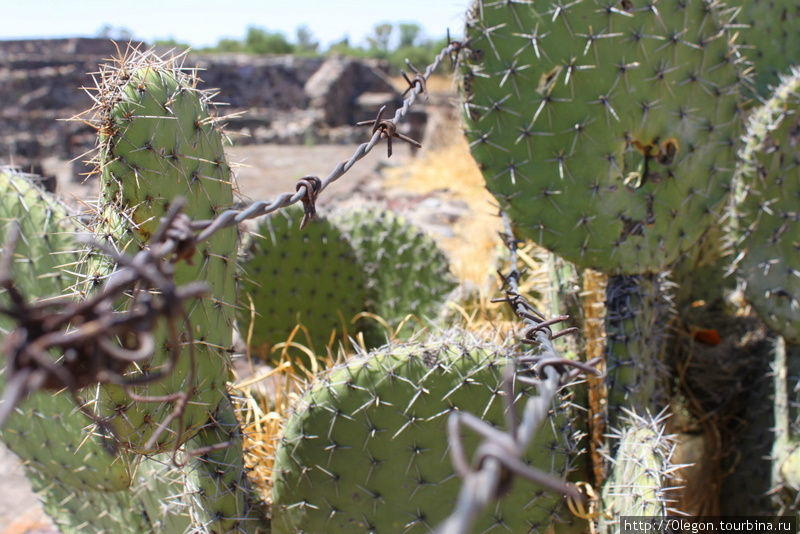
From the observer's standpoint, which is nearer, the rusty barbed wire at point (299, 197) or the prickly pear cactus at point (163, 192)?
the rusty barbed wire at point (299, 197)

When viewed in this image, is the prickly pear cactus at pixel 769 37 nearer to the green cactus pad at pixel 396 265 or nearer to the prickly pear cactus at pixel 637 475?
the green cactus pad at pixel 396 265

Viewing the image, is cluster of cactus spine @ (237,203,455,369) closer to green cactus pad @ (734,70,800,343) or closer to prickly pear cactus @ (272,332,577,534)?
prickly pear cactus @ (272,332,577,534)

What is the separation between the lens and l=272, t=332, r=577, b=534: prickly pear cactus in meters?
1.39

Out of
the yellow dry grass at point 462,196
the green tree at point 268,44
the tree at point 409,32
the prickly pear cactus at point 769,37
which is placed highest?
the tree at point 409,32

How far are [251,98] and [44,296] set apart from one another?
1606 cm

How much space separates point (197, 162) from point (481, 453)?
3.02 ft

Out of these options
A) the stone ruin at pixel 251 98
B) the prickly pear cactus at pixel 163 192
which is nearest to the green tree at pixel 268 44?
the stone ruin at pixel 251 98

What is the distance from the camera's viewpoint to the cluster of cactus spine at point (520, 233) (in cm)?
117

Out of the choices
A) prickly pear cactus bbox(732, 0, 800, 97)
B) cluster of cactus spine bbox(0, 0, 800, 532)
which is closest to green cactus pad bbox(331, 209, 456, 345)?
cluster of cactus spine bbox(0, 0, 800, 532)

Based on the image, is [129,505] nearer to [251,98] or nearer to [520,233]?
[520,233]

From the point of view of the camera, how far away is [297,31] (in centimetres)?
5097

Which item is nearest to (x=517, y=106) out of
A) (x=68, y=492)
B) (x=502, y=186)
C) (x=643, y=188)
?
(x=502, y=186)

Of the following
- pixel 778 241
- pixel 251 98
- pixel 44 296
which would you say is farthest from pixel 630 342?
pixel 251 98

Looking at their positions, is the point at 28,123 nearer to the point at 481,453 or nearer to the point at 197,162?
the point at 197,162
